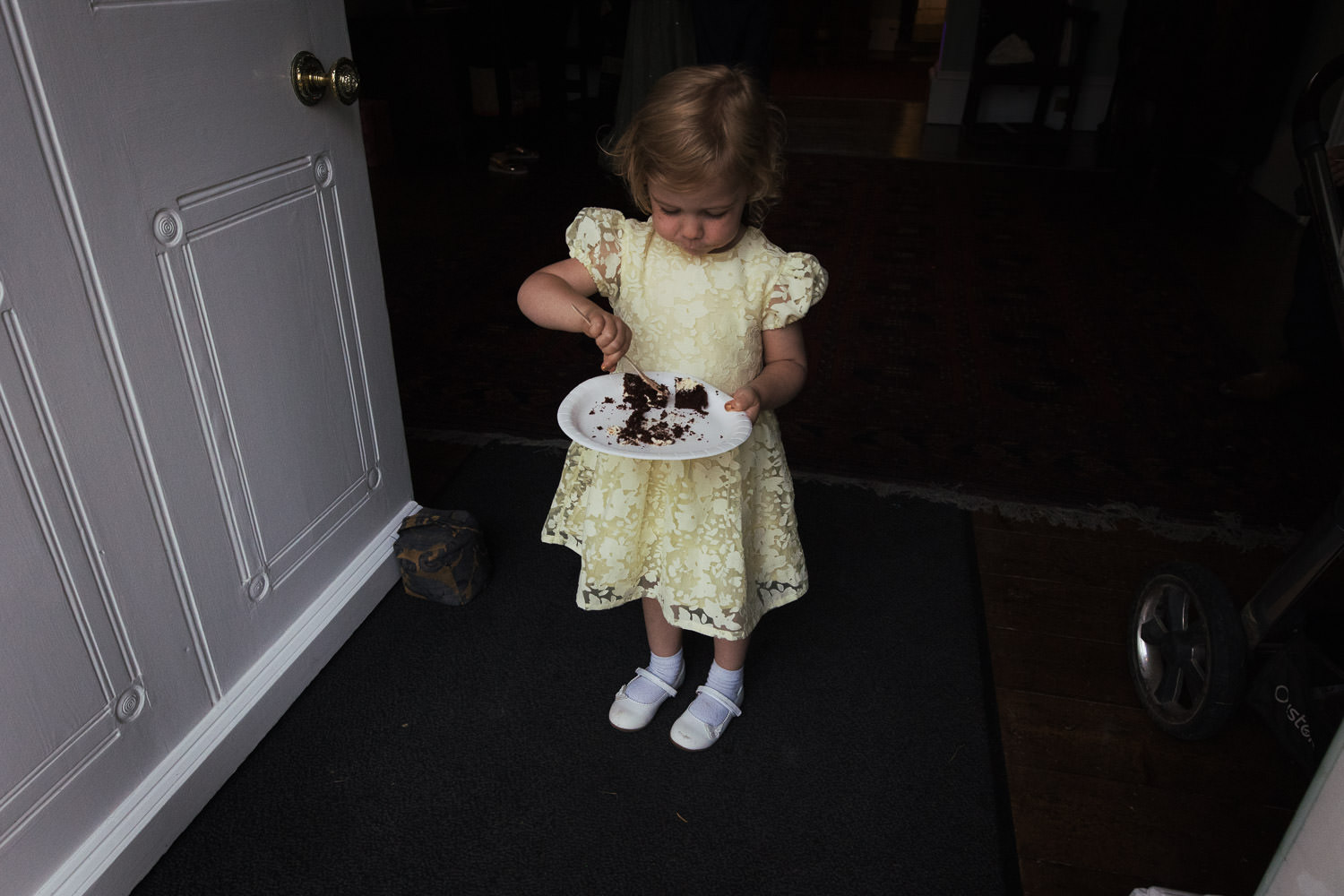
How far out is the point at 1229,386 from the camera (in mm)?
2633

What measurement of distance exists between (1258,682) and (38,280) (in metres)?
1.87

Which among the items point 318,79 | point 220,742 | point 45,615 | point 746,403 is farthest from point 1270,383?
point 45,615

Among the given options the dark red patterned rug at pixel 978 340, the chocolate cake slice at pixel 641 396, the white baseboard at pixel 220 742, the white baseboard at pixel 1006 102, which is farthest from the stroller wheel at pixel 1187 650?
the white baseboard at pixel 1006 102

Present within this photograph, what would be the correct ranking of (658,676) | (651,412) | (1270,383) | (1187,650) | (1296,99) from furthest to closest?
(1296,99), (1270,383), (658,676), (1187,650), (651,412)

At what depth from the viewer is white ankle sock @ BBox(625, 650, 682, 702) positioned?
1.57 meters

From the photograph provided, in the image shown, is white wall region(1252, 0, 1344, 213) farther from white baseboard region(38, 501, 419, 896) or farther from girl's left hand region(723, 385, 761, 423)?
Answer: white baseboard region(38, 501, 419, 896)

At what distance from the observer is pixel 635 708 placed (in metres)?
1.55

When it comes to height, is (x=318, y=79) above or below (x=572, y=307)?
above

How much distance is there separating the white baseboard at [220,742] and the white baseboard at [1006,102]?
225 inches

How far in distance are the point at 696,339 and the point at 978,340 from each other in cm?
200

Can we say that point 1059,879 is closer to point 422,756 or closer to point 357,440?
point 422,756

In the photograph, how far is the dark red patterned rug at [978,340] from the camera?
7.55ft

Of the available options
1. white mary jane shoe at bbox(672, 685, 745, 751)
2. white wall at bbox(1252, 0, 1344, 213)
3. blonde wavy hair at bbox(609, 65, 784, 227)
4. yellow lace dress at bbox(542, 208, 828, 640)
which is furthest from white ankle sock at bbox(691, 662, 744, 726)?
white wall at bbox(1252, 0, 1344, 213)

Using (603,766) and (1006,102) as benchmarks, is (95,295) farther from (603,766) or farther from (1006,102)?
(1006,102)
